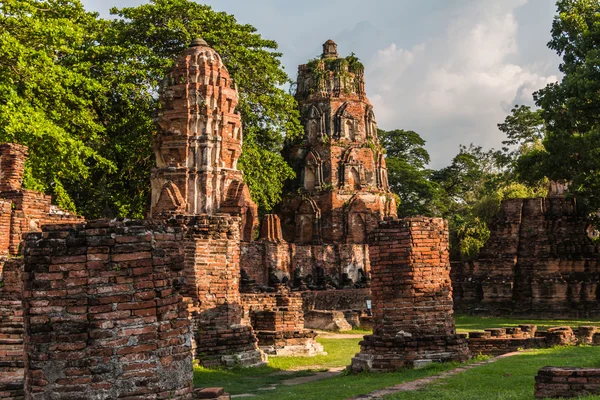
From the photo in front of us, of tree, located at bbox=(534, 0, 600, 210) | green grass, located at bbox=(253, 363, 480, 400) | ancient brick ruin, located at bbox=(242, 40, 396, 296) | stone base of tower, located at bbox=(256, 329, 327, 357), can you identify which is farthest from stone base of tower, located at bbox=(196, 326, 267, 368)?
ancient brick ruin, located at bbox=(242, 40, 396, 296)

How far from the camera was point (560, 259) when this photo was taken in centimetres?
2598

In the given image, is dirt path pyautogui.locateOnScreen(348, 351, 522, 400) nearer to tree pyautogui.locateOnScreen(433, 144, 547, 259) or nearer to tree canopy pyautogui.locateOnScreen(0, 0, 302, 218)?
tree canopy pyautogui.locateOnScreen(0, 0, 302, 218)

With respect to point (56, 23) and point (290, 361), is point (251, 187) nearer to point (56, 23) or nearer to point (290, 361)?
point (56, 23)

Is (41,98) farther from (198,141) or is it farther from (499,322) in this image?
(499,322)

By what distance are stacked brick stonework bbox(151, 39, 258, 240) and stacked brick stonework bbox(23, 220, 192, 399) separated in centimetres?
1539

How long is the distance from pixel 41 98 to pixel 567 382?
1623 cm

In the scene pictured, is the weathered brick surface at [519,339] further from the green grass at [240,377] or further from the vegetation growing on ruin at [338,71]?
the vegetation growing on ruin at [338,71]

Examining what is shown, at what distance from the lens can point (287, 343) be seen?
14.8m

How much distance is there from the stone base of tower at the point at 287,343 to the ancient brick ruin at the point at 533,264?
13.2m

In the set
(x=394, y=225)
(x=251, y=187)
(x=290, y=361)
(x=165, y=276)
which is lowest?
(x=290, y=361)

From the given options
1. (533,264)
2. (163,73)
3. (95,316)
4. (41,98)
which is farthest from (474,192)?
(95,316)

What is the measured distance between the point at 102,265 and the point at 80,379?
82cm

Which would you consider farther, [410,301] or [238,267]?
[238,267]

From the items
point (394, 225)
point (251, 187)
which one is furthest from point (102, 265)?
point (251, 187)
